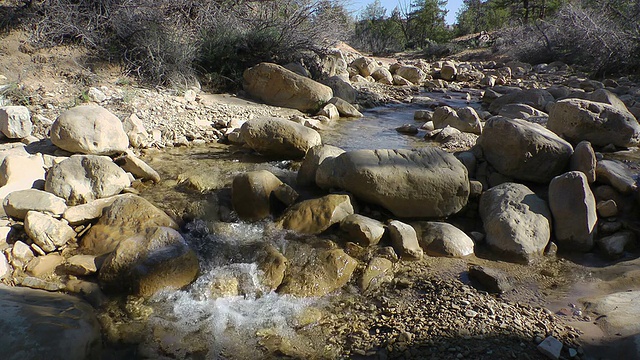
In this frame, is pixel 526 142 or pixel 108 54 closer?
pixel 526 142

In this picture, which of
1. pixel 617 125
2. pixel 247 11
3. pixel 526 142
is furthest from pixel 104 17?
pixel 617 125

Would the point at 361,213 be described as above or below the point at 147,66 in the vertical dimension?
below

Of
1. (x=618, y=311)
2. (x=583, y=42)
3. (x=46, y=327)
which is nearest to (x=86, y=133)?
(x=46, y=327)

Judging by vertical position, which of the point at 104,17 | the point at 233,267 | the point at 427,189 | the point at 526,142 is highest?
the point at 104,17

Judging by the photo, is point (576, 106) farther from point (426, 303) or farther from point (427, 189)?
point (426, 303)

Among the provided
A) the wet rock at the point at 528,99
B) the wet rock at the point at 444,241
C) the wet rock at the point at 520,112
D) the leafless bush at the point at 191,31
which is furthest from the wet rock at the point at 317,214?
the wet rock at the point at 528,99

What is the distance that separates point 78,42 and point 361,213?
648 cm

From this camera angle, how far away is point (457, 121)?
771 centimetres

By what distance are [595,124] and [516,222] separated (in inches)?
110

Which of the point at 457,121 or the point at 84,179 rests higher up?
the point at 457,121

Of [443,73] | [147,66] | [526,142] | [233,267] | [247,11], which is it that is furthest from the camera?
[443,73]

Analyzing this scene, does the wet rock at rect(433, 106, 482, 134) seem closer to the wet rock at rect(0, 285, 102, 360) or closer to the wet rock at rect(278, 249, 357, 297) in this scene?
the wet rock at rect(278, 249, 357, 297)

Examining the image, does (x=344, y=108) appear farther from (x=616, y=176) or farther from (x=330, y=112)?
(x=616, y=176)

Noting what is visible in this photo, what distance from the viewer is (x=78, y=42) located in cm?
818
